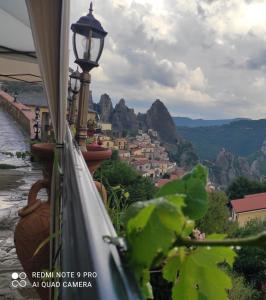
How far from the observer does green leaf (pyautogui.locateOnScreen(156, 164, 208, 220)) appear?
435 millimetres

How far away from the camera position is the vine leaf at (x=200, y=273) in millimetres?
436

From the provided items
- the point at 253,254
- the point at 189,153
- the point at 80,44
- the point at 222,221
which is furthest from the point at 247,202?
the point at 189,153

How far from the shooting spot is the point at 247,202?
1639 inches

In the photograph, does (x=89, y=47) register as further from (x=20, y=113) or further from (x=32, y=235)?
(x=20, y=113)

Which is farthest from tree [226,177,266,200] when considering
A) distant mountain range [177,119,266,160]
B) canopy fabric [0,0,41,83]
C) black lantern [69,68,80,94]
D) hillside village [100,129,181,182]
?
distant mountain range [177,119,266,160]

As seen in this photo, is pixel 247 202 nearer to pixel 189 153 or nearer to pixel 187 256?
pixel 187 256

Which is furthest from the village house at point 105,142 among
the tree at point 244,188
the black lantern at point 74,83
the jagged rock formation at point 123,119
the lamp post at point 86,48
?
the jagged rock formation at point 123,119

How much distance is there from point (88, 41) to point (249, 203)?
41181 mm

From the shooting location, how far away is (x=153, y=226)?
36 cm

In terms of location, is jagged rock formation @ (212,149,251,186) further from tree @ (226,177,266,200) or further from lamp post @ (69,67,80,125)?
lamp post @ (69,67,80,125)

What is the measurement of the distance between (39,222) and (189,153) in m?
90.3

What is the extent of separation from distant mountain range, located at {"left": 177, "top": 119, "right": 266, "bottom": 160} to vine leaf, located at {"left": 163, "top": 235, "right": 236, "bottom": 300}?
128 m

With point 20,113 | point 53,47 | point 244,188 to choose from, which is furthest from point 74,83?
point 244,188

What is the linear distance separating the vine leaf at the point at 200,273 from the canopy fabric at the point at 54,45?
43.9 inches
